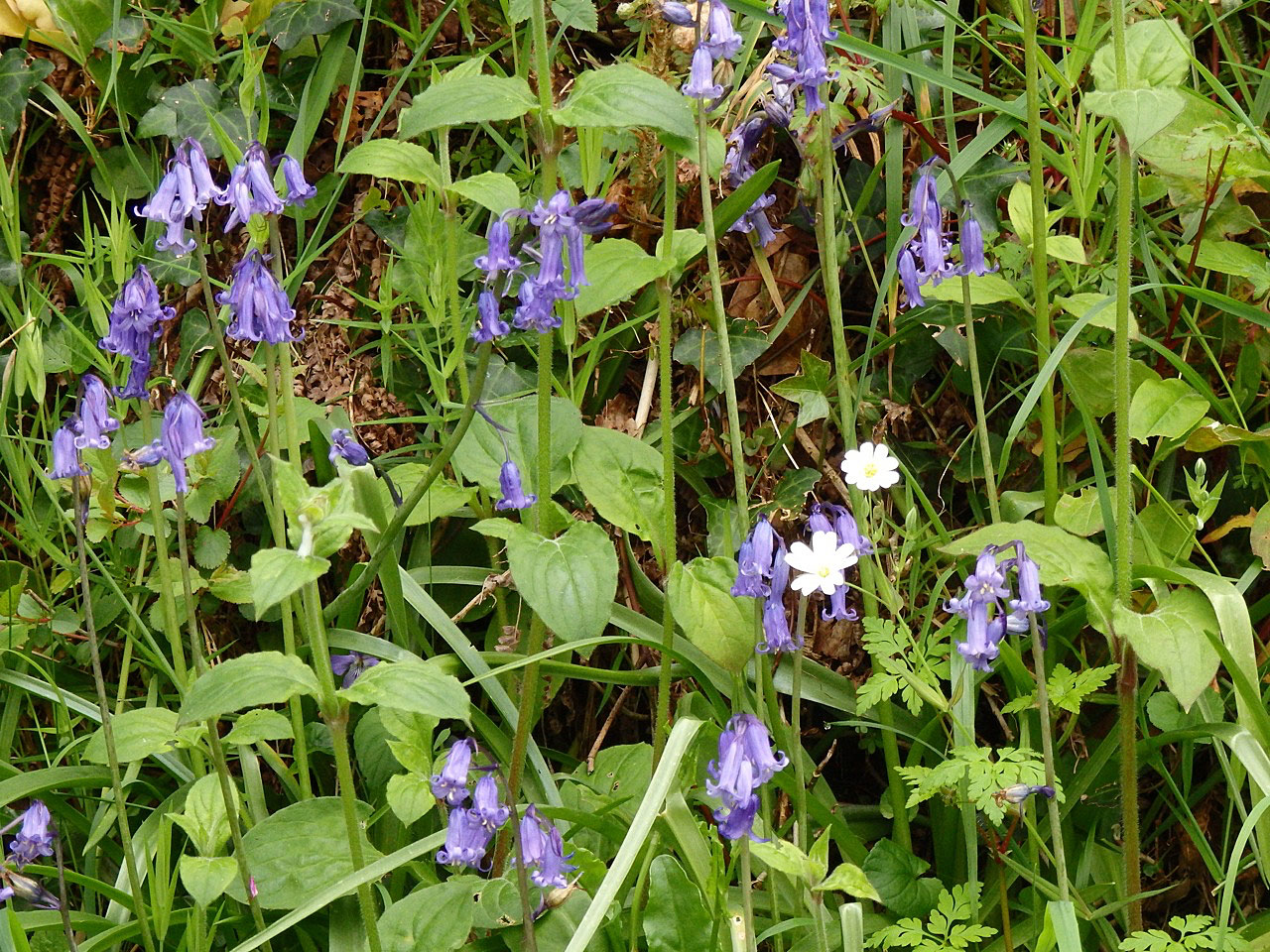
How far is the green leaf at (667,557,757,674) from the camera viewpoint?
6.45 feet

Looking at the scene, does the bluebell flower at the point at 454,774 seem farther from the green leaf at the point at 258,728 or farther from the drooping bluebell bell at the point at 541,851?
the green leaf at the point at 258,728

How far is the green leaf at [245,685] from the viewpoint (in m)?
1.46

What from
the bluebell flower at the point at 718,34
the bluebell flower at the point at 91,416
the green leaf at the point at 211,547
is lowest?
the green leaf at the point at 211,547

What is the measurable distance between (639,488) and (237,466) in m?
1.17

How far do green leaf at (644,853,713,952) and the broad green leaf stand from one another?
2.21 ft

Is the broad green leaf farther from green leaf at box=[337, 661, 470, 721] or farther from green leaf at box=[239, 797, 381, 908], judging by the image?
green leaf at box=[239, 797, 381, 908]

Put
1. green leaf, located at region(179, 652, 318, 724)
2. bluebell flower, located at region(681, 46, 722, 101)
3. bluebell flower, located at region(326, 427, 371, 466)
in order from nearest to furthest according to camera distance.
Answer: green leaf, located at region(179, 652, 318, 724) < bluebell flower, located at region(681, 46, 722, 101) < bluebell flower, located at region(326, 427, 371, 466)

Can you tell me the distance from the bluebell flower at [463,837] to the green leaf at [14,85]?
229 centimetres

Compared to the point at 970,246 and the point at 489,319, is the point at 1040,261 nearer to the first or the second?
the point at 970,246

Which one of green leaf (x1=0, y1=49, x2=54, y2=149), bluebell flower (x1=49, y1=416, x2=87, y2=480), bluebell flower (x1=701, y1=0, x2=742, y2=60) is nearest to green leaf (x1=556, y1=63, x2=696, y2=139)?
bluebell flower (x1=701, y1=0, x2=742, y2=60)

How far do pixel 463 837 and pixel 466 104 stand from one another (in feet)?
3.58

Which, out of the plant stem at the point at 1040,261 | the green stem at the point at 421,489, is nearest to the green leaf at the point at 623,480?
the green stem at the point at 421,489

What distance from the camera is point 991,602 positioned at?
191cm

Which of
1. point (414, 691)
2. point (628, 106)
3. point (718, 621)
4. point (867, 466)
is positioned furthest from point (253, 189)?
point (867, 466)
